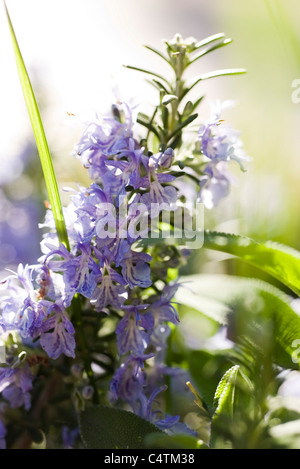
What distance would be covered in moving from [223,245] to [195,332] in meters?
0.46

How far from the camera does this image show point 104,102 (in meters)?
0.79

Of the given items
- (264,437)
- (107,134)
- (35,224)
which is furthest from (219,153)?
(35,224)

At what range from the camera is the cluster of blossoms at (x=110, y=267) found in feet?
2.13

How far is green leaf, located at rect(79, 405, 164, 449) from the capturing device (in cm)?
63

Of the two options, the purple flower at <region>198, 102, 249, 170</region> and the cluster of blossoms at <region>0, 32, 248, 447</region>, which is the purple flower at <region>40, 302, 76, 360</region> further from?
the purple flower at <region>198, 102, 249, 170</region>

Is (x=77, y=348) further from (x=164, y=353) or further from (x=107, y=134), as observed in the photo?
(x=107, y=134)

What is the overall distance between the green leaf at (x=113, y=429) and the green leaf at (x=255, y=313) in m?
0.17

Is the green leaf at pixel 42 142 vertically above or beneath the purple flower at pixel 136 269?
above

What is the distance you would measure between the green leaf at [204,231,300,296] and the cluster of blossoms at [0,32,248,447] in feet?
0.26

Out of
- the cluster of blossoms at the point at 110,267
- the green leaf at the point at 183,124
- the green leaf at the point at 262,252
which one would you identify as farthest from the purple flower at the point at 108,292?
the green leaf at the point at 183,124

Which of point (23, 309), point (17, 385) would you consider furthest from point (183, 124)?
point (17, 385)

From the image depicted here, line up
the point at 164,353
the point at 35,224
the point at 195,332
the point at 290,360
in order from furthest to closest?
the point at 35,224, the point at 195,332, the point at 164,353, the point at 290,360

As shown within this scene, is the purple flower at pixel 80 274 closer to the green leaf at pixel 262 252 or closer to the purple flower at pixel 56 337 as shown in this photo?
the purple flower at pixel 56 337

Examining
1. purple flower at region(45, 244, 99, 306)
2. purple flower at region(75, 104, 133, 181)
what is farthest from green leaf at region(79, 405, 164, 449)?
purple flower at region(75, 104, 133, 181)
